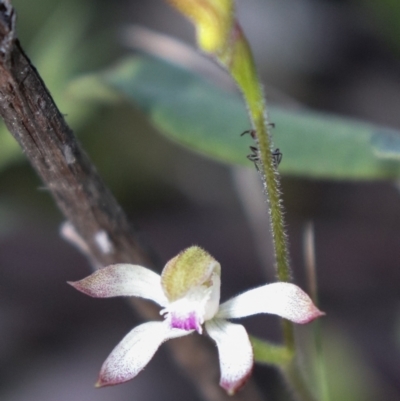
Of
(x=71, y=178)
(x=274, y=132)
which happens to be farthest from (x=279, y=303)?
(x=274, y=132)

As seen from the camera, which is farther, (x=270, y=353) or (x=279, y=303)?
(x=270, y=353)

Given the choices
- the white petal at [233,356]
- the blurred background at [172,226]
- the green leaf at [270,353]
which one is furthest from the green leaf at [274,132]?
→ the white petal at [233,356]

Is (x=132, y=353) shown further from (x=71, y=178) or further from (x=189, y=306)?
(x=71, y=178)

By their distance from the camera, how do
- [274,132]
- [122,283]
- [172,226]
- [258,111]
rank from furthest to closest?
[172,226], [274,132], [122,283], [258,111]

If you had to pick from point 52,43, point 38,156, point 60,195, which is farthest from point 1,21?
point 52,43

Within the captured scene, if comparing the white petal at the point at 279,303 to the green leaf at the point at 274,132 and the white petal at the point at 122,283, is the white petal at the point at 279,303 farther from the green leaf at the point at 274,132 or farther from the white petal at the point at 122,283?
the green leaf at the point at 274,132

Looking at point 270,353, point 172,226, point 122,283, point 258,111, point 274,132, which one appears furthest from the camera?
point 172,226

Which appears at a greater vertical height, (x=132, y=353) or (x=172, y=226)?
(x=172, y=226)
